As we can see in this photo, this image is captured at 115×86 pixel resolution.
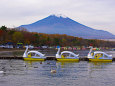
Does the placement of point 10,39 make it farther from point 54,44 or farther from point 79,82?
point 79,82

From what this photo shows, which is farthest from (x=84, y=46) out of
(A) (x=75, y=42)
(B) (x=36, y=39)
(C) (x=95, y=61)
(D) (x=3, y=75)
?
(D) (x=3, y=75)

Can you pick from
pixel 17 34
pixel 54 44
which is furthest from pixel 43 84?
pixel 54 44

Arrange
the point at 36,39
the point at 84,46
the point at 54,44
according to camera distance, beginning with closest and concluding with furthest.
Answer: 1. the point at 36,39
2. the point at 54,44
3. the point at 84,46

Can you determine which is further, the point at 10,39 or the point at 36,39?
the point at 36,39

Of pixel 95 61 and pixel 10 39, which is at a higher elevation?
pixel 10 39

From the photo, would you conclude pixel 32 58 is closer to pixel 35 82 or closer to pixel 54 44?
pixel 35 82

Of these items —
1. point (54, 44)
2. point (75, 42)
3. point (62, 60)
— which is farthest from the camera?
point (75, 42)

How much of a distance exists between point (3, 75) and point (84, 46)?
521ft

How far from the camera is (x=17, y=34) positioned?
11712 centimetres

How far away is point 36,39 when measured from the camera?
133750mm

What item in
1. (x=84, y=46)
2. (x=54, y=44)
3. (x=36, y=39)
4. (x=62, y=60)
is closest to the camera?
(x=62, y=60)

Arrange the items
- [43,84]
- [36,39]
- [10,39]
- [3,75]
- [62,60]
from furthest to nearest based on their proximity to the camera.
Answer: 1. [36,39]
2. [10,39]
3. [62,60]
4. [3,75]
5. [43,84]

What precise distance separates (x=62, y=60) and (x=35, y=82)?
87.8 ft

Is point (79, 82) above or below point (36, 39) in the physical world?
below
